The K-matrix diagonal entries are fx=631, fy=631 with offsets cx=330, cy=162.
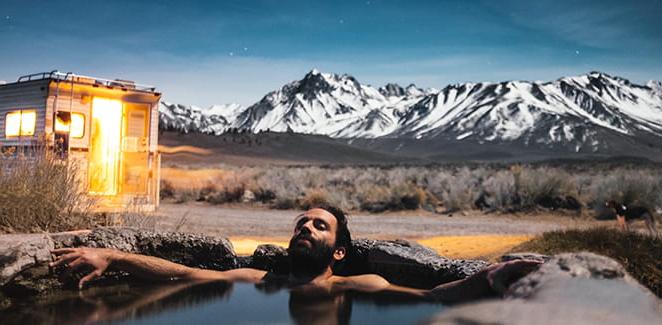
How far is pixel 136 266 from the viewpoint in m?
4.93

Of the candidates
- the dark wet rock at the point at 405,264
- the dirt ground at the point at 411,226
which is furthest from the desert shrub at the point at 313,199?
the dark wet rock at the point at 405,264

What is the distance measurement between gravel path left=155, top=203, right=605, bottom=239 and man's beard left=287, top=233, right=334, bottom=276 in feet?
24.2

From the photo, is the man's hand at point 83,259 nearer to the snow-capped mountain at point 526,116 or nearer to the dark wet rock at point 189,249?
the dark wet rock at point 189,249

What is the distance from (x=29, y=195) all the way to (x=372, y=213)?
47.6ft

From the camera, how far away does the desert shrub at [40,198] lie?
6016mm

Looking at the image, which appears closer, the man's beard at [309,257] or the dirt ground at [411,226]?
the man's beard at [309,257]

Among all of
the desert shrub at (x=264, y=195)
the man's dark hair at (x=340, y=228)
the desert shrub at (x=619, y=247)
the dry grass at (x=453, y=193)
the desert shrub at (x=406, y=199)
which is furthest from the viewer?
the desert shrub at (x=264, y=195)

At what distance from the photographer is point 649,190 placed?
18.2 m

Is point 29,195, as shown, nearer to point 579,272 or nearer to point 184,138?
point 579,272

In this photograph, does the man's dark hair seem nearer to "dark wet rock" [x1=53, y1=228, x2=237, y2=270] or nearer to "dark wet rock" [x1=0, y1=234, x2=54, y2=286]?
"dark wet rock" [x1=53, y1=228, x2=237, y2=270]

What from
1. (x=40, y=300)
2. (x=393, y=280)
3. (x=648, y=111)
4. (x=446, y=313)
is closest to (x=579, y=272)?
(x=446, y=313)

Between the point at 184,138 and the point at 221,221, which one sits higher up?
the point at 184,138

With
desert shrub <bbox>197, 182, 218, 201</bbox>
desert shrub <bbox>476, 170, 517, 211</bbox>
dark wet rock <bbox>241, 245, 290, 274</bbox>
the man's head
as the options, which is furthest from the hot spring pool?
desert shrub <bbox>197, 182, 218, 201</bbox>

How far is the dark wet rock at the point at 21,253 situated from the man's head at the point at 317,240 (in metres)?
1.78
